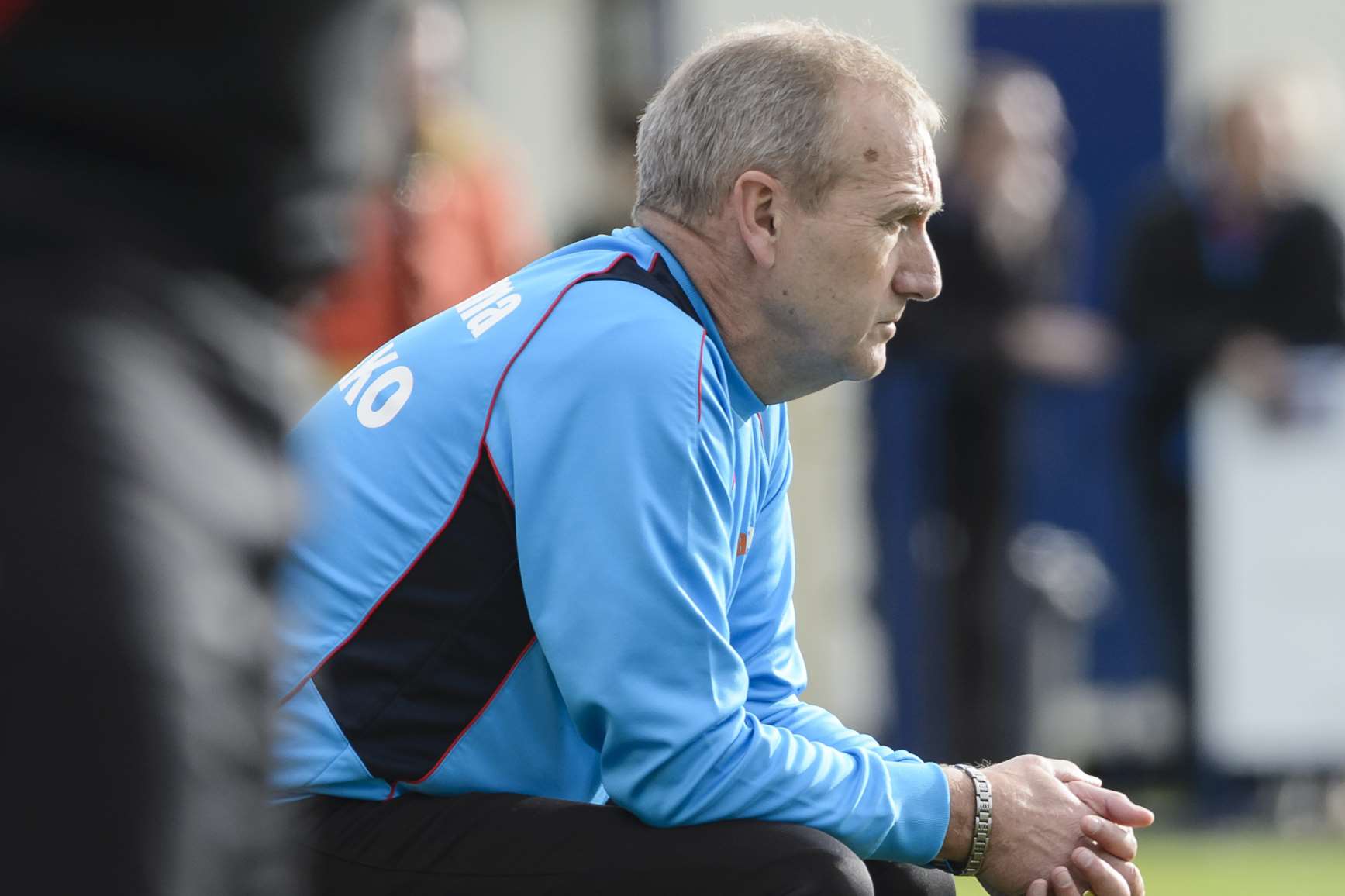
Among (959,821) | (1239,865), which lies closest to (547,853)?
(959,821)

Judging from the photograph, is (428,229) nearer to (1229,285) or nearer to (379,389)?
(1229,285)

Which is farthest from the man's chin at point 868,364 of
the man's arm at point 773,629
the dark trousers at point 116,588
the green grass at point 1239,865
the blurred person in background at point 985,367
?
the blurred person in background at point 985,367

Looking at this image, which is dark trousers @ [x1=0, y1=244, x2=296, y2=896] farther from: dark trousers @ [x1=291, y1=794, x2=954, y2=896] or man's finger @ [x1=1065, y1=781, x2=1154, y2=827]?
man's finger @ [x1=1065, y1=781, x2=1154, y2=827]

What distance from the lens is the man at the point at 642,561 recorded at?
2.42m

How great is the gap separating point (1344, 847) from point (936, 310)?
6.59 feet

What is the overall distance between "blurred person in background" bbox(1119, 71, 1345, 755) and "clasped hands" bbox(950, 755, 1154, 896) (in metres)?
4.06

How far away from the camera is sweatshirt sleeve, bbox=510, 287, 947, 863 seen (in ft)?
7.80

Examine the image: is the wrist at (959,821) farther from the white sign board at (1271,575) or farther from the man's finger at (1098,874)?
the white sign board at (1271,575)

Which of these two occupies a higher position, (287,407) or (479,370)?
(287,407)

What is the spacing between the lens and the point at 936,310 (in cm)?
641

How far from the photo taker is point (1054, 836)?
266 centimetres

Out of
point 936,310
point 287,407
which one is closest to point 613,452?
point 287,407

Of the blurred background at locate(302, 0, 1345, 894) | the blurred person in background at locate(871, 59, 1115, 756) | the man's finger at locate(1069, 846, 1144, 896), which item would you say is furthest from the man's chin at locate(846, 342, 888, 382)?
the blurred person in background at locate(871, 59, 1115, 756)

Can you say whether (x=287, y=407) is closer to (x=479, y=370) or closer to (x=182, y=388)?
(x=182, y=388)
